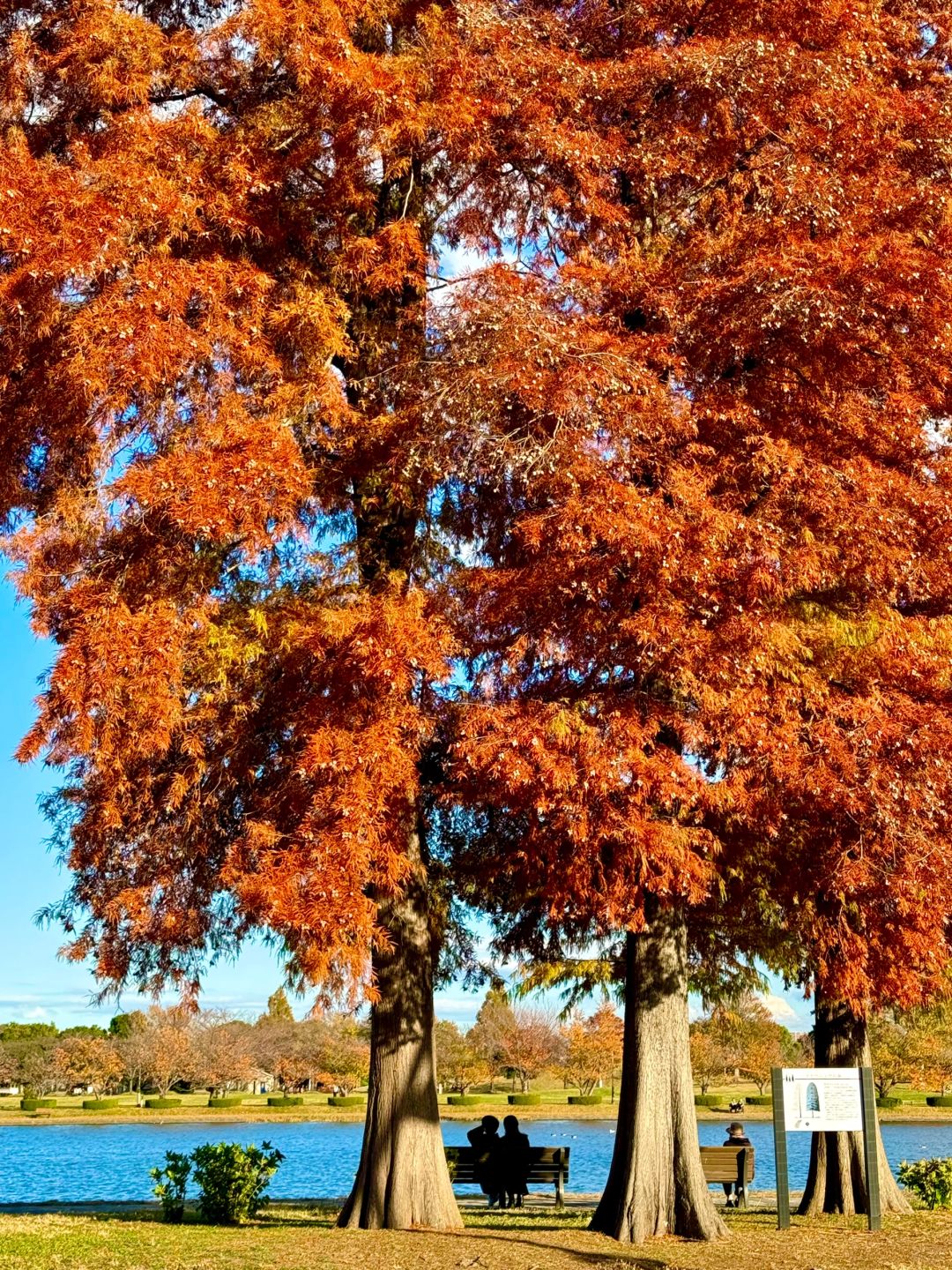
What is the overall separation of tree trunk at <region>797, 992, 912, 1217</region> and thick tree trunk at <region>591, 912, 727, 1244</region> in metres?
2.91

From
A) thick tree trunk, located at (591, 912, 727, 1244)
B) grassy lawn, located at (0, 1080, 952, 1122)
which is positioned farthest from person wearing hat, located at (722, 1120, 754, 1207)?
grassy lawn, located at (0, 1080, 952, 1122)

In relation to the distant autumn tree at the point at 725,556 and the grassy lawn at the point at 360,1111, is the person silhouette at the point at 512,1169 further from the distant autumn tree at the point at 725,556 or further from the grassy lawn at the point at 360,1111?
the grassy lawn at the point at 360,1111

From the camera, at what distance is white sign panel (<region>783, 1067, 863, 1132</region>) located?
1152 cm

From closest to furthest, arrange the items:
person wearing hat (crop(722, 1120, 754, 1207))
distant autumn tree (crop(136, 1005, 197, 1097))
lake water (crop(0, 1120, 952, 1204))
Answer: person wearing hat (crop(722, 1120, 754, 1207)) < lake water (crop(0, 1120, 952, 1204)) < distant autumn tree (crop(136, 1005, 197, 1097))

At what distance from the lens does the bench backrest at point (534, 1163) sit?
641 inches

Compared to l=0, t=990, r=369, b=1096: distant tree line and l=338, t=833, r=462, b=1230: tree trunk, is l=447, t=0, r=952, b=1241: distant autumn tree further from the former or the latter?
l=0, t=990, r=369, b=1096: distant tree line

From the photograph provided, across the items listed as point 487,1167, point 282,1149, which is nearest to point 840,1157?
point 487,1167

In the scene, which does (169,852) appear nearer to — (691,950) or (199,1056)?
(691,950)

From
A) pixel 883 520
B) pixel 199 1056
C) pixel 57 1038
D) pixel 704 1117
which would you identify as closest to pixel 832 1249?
pixel 883 520

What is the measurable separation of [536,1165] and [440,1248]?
6159 millimetres

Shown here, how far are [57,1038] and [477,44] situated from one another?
92904 mm

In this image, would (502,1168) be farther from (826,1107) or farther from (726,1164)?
(826,1107)

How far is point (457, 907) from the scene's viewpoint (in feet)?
48.0

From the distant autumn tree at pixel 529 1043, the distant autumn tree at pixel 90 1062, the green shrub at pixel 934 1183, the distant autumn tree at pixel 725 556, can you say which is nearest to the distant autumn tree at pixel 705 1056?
the distant autumn tree at pixel 529 1043
